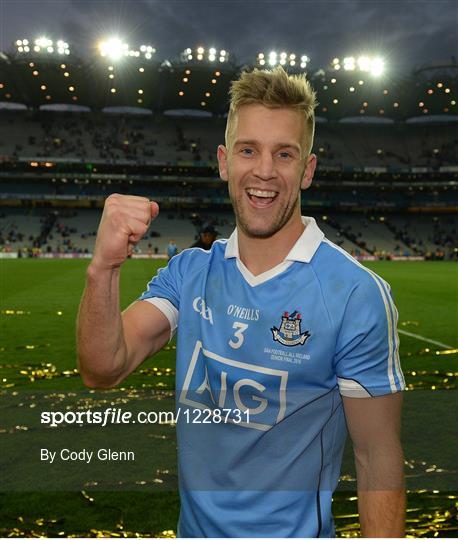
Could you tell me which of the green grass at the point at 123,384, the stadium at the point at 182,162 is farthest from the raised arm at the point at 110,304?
the stadium at the point at 182,162

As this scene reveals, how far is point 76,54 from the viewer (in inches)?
2101

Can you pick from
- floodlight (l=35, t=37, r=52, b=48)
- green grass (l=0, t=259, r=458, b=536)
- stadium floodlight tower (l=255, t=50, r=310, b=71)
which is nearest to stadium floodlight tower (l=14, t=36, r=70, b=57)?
floodlight (l=35, t=37, r=52, b=48)

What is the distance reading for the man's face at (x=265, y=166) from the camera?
2328 millimetres

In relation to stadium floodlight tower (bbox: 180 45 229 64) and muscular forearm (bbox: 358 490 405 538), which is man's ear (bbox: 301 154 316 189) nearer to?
muscular forearm (bbox: 358 490 405 538)

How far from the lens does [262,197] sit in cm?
237

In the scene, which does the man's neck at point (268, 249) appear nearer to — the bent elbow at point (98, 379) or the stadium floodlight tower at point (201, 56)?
the bent elbow at point (98, 379)

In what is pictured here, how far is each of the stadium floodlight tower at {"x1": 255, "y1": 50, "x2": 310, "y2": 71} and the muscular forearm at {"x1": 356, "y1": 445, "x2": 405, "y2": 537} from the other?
5952 centimetres

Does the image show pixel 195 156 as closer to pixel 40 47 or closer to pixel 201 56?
pixel 201 56

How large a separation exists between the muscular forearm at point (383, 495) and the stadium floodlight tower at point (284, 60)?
5952 centimetres

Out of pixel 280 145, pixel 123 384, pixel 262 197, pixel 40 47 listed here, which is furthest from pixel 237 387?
pixel 40 47

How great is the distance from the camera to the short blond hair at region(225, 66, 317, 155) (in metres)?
2.30

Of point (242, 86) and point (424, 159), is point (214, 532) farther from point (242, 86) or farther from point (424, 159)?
point (424, 159)

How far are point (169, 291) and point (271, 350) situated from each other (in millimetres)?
677

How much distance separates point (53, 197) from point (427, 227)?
4671 centimetres
